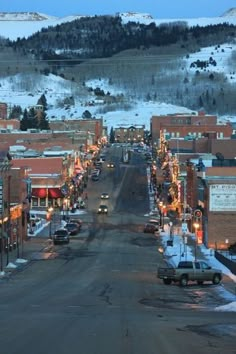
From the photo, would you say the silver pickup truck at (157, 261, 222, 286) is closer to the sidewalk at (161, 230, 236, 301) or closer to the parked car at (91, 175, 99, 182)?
the sidewalk at (161, 230, 236, 301)

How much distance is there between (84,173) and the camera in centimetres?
13862

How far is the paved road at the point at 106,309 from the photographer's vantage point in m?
18.0

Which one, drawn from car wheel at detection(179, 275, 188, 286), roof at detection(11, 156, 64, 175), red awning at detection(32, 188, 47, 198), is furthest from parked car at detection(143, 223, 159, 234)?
car wheel at detection(179, 275, 188, 286)

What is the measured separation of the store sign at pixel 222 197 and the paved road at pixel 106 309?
6291mm

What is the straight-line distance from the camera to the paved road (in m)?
18.0

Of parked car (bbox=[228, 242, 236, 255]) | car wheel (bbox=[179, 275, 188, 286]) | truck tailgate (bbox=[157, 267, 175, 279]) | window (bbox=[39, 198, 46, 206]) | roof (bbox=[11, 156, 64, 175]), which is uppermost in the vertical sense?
roof (bbox=[11, 156, 64, 175])

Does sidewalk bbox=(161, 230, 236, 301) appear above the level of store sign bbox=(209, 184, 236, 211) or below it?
below

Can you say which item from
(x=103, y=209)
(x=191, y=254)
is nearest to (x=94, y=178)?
(x=103, y=209)

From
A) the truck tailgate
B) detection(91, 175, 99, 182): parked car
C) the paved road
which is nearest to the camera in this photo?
the paved road

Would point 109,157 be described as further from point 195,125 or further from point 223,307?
point 223,307

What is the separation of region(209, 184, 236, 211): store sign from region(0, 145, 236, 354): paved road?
20.6 ft

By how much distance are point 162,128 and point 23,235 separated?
111403mm

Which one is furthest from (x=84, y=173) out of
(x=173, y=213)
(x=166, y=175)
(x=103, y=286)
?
(x=103, y=286)

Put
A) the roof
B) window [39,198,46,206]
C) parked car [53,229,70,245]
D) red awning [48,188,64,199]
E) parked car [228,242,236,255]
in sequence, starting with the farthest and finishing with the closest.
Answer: the roof
window [39,198,46,206]
red awning [48,188,64,199]
parked car [53,229,70,245]
parked car [228,242,236,255]
